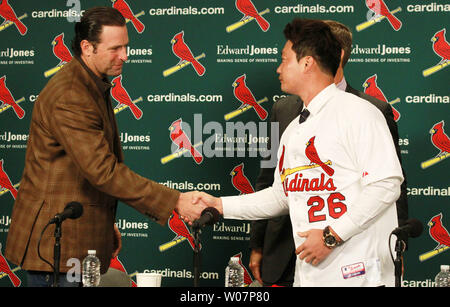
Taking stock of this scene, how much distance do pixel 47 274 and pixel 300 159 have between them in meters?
1.29

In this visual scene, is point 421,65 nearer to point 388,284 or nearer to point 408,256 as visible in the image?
point 408,256

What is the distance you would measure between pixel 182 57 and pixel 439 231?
2.26 meters

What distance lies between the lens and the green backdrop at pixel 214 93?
4.19m

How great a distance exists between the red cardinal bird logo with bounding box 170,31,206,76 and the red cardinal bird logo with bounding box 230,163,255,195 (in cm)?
78

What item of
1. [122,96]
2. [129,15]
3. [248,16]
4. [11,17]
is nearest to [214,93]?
[248,16]

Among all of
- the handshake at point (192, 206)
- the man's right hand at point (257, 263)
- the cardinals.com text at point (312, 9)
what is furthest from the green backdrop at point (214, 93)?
the handshake at point (192, 206)

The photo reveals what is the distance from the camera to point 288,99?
3.66 metres

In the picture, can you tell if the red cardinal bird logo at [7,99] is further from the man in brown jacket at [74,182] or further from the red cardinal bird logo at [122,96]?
the man in brown jacket at [74,182]

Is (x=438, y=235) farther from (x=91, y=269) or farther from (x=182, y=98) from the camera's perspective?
(x=91, y=269)

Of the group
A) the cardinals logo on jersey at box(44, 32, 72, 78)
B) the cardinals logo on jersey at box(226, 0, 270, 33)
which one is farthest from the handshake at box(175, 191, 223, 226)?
the cardinals logo on jersey at box(44, 32, 72, 78)

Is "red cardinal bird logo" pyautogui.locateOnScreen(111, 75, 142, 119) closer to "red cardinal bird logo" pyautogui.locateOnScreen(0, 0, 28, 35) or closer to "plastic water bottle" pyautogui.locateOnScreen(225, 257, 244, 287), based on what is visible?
"red cardinal bird logo" pyautogui.locateOnScreen(0, 0, 28, 35)

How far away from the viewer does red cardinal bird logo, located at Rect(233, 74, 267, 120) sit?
444 cm

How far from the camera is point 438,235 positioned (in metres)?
4.16

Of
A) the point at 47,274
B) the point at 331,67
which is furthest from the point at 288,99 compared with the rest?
the point at 47,274
